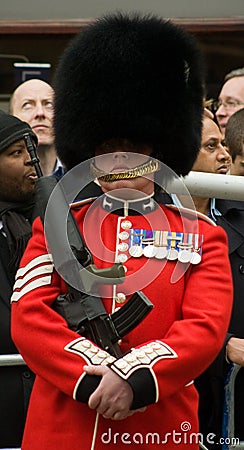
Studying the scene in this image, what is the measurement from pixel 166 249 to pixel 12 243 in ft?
2.94

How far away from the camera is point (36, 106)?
5.00m

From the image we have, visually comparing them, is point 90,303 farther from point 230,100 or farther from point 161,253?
point 230,100

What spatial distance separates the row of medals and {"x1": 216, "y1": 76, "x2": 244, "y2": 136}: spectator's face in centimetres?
218

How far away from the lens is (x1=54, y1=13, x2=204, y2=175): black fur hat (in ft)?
9.86

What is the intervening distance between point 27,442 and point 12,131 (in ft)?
4.32

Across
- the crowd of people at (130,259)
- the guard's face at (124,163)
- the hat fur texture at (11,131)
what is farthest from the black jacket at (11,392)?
the guard's face at (124,163)

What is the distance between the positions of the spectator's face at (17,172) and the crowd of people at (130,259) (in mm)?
565

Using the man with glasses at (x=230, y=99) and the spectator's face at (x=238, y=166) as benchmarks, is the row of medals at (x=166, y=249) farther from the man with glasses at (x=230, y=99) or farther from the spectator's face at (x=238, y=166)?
the man with glasses at (x=230, y=99)

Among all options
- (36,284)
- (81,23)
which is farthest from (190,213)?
(81,23)

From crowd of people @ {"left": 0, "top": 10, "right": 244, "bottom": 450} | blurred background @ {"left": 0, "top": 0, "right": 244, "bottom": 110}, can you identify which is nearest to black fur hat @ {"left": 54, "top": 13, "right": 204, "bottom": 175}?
crowd of people @ {"left": 0, "top": 10, "right": 244, "bottom": 450}

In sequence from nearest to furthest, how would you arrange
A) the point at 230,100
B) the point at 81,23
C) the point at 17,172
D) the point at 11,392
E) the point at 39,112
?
the point at 11,392 → the point at 17,172 → the point at 39,112 → the point at 230,100 → the point at 81,23

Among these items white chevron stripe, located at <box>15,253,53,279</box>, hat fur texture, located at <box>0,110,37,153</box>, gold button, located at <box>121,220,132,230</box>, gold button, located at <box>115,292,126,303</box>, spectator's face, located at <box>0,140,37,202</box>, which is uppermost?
gold button, located at <box>121,220,132,230</box>

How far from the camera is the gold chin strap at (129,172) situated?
2844mm

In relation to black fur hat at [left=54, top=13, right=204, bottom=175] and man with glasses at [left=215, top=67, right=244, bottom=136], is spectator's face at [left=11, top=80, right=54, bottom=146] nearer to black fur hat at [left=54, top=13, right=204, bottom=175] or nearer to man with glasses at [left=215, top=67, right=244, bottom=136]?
man with glasses at [left=215, top=67, right=244, bottom=136]
